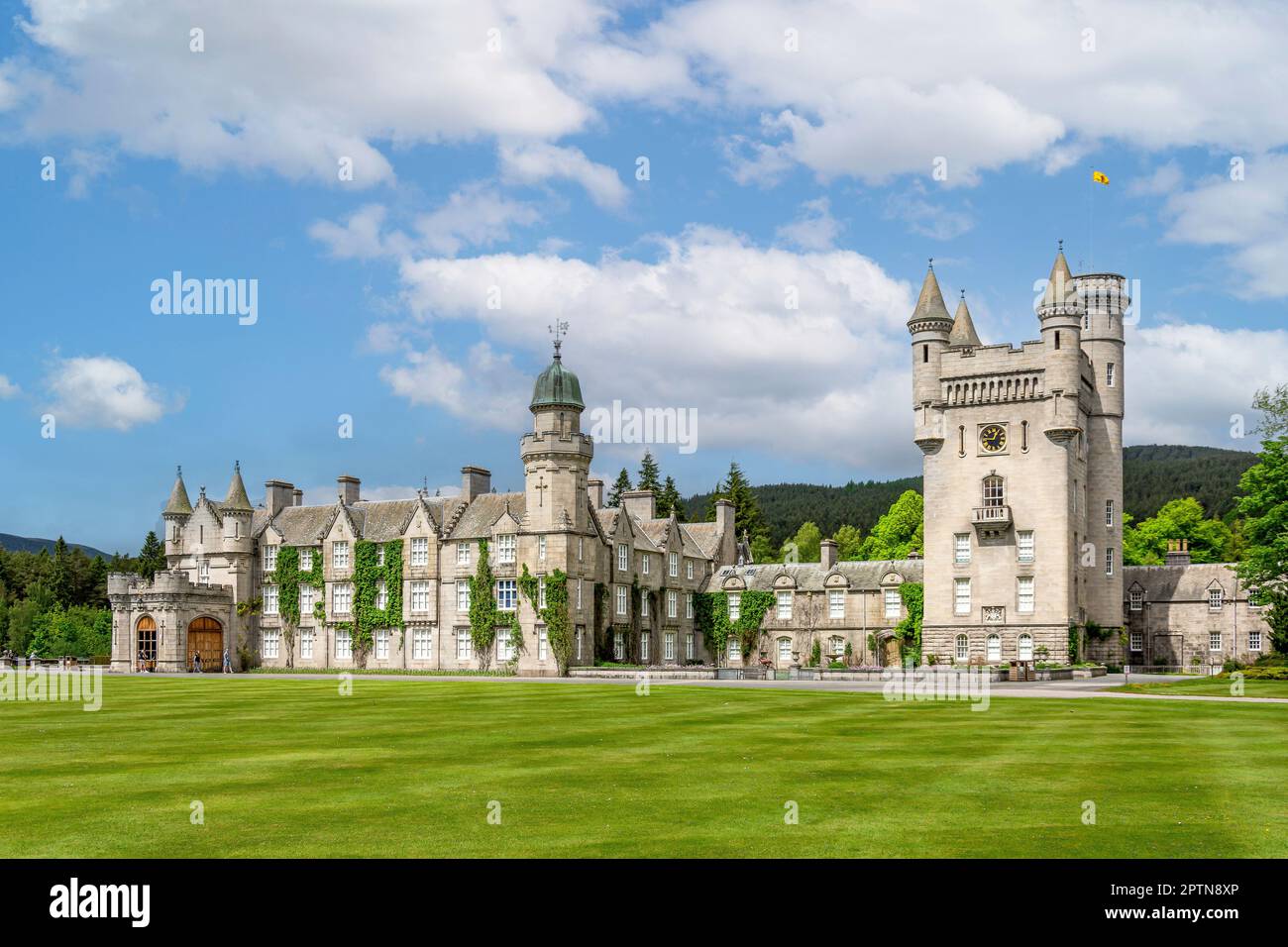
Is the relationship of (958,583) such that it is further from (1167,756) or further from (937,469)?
(1167,756)

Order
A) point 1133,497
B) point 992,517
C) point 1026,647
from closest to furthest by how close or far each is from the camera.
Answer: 1. point 1026,647
2. point 992,517
3. point 1133,497

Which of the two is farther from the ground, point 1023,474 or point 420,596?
point 1023,474

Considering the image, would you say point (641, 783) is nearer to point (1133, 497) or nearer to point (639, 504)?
point (639, 504)

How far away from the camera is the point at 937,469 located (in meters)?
69.8

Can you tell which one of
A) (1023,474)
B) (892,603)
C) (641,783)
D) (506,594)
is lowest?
(892,603)

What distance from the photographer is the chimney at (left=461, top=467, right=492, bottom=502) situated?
244 ft

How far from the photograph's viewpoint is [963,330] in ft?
245

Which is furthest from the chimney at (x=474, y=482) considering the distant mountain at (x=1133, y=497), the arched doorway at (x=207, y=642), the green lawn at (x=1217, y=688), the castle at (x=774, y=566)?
the distant mountain at (x=1133, y=497)

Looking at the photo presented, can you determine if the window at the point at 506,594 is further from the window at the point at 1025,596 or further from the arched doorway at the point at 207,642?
the window at the point at 1025,596

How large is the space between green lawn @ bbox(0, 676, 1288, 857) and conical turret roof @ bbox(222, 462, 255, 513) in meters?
49.7

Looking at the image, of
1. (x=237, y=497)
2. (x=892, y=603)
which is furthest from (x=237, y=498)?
(x=892, y=603)

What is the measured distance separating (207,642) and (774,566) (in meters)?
35.1

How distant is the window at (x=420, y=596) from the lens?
73.1 m
